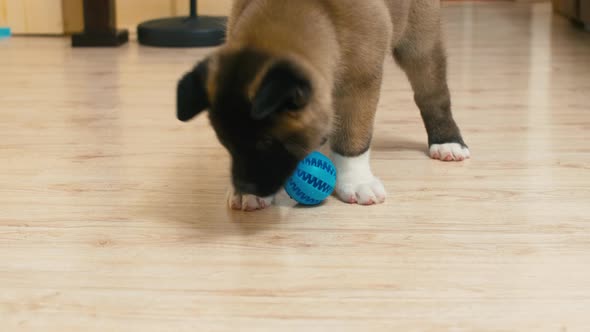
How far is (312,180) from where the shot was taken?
175cm

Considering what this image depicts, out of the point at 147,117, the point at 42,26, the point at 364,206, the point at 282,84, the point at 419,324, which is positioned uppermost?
the point at 282,84

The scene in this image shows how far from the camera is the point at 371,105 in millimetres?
1804

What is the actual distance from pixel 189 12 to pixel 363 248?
337cm

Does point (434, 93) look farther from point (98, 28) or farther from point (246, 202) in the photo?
point (98, 28)

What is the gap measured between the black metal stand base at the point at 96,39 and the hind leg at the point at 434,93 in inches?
95.8

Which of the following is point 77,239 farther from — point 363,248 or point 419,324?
point 419,324

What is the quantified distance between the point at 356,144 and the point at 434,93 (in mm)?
472

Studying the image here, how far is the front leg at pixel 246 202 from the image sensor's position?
1.80 meters

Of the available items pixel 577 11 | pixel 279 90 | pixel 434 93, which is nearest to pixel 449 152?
pixel 434 93

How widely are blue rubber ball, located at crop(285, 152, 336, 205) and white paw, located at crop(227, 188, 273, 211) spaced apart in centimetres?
7

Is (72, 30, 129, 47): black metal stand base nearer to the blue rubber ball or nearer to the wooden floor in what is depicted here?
the wooden floor

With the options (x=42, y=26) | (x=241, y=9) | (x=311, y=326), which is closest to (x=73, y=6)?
(x=42, y=26)

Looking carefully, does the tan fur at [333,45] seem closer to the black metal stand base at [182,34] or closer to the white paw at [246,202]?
the white paw at [246,202]

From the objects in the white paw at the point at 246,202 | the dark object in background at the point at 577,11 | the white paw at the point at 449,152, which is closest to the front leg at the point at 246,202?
the white paw at the point at 246,202
